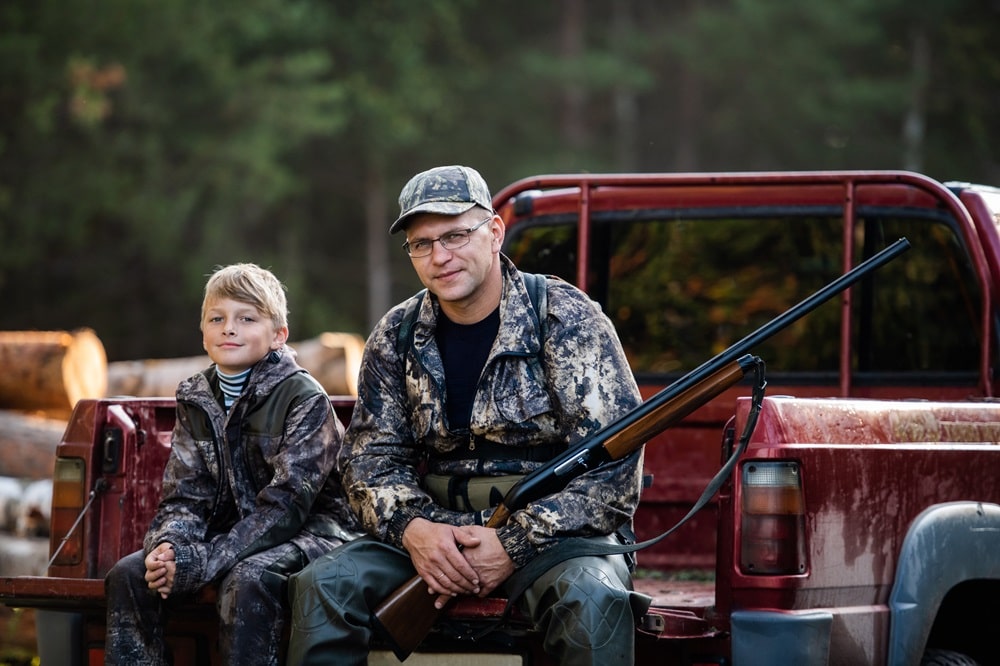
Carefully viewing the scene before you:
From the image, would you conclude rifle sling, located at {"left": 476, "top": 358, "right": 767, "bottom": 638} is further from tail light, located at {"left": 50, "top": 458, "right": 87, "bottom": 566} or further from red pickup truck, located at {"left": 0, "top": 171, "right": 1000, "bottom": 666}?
tail light, located at {"left": 50, "top": 458, "right": 87, "bottom": 566}

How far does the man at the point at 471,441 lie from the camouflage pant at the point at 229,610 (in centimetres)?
13

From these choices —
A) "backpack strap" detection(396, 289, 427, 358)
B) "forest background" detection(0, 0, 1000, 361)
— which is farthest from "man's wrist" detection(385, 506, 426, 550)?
"forest background" detection(0, 0, 1000, 361)

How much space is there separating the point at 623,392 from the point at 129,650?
64.4 inches

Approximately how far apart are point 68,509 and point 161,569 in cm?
65

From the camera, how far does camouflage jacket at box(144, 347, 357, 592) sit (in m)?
4.14

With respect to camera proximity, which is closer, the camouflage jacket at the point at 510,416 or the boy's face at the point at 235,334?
the camouflage jacket at the point at 510,416

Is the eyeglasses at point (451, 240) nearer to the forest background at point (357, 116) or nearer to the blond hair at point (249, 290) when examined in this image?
the blond hair at point (249, 290)

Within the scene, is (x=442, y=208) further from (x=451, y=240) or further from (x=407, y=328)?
(x=407, y=328)

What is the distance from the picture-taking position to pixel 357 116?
78.9 ft

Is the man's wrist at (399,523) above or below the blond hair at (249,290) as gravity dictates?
below

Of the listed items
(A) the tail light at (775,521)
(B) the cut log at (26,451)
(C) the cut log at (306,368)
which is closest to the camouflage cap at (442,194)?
(A) the tail light at (775,521)

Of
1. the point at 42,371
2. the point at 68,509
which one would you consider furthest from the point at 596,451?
the point at 42,371

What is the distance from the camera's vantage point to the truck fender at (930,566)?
12.2 ft

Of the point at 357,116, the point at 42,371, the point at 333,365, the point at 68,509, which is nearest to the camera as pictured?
the point at 68,509
